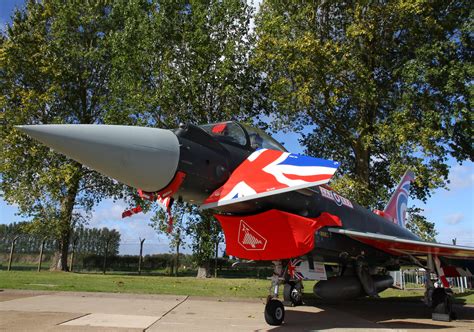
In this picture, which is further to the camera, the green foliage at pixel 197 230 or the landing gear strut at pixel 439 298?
the green foliage at pixel 197 230

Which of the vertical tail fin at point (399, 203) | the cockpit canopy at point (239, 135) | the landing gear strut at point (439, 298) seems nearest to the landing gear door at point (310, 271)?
the cockpit canopy at point (239, 135)

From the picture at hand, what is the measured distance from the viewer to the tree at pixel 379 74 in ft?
59.4

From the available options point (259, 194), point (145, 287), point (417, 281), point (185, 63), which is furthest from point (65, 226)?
point (417, 281)

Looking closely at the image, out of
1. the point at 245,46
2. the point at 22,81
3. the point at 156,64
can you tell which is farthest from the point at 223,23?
the point at 22,81

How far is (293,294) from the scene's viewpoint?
9.98 metres

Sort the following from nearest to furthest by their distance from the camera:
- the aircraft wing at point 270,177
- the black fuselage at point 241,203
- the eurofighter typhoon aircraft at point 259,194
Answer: the eurofighter typhoon aircraft at point 259,194
the aircraft wing at point 270,177
the black fuselage at point 241,203

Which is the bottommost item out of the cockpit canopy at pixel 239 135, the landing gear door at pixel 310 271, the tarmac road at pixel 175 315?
the tarmac road at pixel 175 315

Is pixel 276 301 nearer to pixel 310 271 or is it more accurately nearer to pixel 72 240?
pixel 310 271

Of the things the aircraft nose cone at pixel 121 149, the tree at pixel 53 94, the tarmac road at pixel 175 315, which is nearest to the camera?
the aircraft nose cone at pixel 121 149

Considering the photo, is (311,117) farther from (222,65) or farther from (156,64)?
(156,64)

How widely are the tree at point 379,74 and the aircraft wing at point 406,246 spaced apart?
8.34 m

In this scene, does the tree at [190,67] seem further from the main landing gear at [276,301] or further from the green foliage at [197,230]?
the main landing gear at [276,301]

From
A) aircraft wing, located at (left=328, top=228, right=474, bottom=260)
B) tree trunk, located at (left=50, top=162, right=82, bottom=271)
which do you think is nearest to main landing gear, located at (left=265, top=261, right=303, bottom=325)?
aircraft wing, located at (left=328, top=228, right=474, bottom=260)

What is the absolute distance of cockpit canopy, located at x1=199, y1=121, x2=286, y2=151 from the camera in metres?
6.80
